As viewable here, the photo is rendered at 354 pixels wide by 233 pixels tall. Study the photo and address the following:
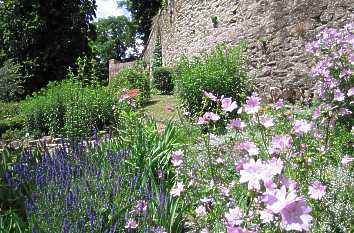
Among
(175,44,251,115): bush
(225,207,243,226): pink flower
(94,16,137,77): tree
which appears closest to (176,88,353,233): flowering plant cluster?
(225,207,243,226): pink flower

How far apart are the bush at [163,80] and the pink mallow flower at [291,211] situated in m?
12.3

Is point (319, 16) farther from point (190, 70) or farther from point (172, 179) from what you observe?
point (172, 179)

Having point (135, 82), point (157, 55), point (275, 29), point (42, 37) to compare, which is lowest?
point (135, 82)

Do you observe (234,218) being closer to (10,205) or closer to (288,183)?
(288,183)

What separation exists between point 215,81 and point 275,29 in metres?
1.67

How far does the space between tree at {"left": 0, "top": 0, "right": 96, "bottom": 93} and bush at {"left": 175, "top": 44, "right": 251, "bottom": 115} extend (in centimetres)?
1307

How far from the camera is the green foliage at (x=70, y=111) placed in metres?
8.43

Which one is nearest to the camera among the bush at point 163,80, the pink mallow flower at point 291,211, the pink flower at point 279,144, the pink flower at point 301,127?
the pink mallow flower at point 291,211

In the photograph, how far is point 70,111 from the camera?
8438 mm

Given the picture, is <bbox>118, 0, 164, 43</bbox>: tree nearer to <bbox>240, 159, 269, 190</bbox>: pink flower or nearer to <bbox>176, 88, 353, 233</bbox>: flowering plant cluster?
<bbox>176, 88, 353, 233</bbox>: flowering plant cluster

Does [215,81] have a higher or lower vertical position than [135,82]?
higher

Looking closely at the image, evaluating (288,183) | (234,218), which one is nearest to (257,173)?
(288,183)

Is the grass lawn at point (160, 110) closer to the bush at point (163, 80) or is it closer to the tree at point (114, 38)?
the bush at point (163, 80)

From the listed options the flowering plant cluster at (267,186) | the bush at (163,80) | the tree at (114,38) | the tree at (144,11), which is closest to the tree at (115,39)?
the tree at (114,38)
